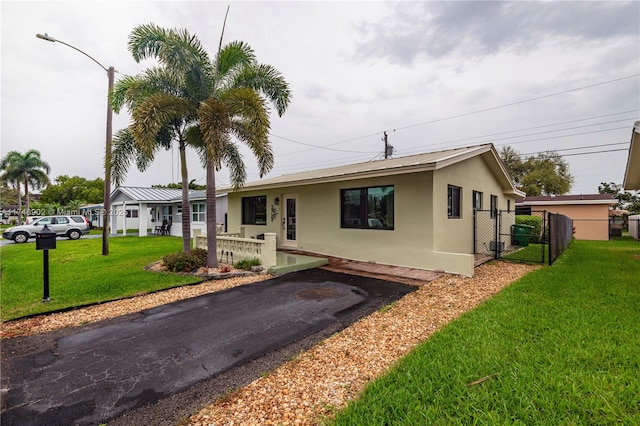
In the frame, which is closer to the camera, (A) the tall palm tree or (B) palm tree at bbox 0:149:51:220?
(A) the tall palm tree

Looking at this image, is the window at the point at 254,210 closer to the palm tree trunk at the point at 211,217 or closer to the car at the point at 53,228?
the palm tree trunk at the point at 211,217

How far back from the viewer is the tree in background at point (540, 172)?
30.8 meters

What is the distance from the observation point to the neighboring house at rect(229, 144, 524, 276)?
7.66 m

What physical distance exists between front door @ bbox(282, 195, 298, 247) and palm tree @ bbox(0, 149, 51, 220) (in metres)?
34.5

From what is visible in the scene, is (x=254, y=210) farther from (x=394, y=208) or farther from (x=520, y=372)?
(x=520, y=372)

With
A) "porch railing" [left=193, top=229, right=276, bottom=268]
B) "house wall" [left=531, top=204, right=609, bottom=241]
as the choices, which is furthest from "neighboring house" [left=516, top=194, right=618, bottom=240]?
"porch railing" [left=193, top=229, right=276, bottom=268]

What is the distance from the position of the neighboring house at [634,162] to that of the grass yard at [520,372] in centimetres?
376

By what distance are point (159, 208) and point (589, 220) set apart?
2981 cm

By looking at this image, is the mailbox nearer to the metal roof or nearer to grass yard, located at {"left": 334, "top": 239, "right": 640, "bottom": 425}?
grass yard, located at {"left": 334, "top": 239, "right": 640, "bottom": 425}

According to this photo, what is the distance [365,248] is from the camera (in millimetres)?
8938

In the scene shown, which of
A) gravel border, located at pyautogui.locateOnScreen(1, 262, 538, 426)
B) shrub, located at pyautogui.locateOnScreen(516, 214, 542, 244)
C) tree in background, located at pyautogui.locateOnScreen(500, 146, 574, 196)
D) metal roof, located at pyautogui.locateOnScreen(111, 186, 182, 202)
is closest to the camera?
gravel border, located at pyautogui.locateOnScreen(1, 262, 538, 426)

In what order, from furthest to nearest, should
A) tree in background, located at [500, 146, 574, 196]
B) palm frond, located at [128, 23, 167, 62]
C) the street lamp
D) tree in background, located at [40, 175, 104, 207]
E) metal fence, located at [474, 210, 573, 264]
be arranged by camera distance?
tree in background, located at [40, 175, 104, 207] → tree in background, located at [500, 146, 574, 196] → metal fence, located at [474, 210, 573, 264] → the street lamp → palm frond, located at [128, 23, 167, 62]

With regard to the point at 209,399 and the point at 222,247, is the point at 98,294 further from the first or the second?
the point at 209,399

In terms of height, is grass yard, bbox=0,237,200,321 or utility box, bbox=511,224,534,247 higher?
utility box, bbox=511,224,534,247
